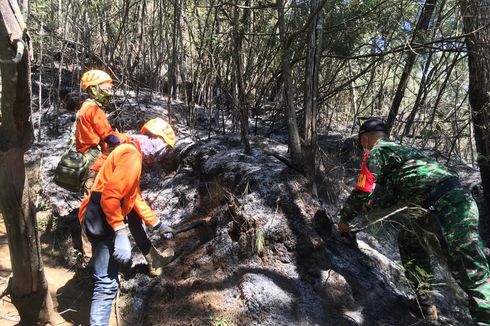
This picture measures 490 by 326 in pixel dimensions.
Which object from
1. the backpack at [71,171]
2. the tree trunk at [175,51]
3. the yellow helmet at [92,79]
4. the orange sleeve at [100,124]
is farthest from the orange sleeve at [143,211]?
the tree trunk at [175,51]

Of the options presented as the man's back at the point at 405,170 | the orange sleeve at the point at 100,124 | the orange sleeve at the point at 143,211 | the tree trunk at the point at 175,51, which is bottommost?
the orange sleeve at the point at 143,211

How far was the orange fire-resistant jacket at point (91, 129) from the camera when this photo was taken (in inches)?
152

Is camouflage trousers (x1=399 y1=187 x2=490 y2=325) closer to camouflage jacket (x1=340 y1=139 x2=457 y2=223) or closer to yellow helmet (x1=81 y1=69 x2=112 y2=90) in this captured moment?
camouflage jacket (x1=340 y1=139 x2=457 y2=223)

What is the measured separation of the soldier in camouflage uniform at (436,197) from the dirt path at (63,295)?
2274mm

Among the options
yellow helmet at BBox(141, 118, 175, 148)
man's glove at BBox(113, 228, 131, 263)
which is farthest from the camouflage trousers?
man's glove at BBox(113, 228, 131, 263)

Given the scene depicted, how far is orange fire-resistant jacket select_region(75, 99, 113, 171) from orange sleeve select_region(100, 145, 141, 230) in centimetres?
130

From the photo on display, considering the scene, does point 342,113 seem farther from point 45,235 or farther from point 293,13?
point 45,235

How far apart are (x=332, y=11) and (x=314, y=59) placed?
169 centimetres

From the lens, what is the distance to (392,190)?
3.00 metres

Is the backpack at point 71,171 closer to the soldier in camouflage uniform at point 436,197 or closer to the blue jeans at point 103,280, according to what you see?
the blue jeans at point 103,280

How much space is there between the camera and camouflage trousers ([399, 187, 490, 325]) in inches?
98.6

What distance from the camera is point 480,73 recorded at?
3.85m

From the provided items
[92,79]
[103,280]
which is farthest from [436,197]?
[92,79]

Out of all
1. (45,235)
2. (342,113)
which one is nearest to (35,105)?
(45,235)
